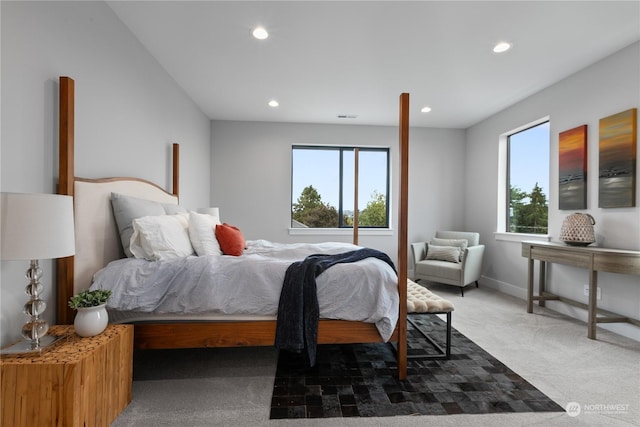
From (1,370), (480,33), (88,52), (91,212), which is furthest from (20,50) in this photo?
(480,33)

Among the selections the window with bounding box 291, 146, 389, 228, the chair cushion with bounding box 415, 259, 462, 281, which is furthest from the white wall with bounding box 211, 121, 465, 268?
the chair cushion with bounding box 415, 259, 462, 281

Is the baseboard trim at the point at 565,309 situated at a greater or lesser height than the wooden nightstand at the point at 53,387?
lesser

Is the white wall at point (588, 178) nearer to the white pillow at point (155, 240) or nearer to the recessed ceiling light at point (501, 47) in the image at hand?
the recessed ceiling light at point (501, 47)

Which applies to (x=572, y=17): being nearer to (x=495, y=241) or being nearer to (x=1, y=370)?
(x=495, y=241)

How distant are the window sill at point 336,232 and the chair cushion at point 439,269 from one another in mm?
870

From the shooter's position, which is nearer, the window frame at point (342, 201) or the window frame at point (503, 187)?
the window frame at point (503, 187)

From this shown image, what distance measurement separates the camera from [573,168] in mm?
3154

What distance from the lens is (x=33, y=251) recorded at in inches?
47.0

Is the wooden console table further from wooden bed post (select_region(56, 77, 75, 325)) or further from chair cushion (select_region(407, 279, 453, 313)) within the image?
wooden bed post (select_region(56, 77, 75, 325))

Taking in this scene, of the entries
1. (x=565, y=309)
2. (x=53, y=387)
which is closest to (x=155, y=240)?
(x=53, y=387)

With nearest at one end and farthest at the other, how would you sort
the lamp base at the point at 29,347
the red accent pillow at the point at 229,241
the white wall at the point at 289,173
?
the lamp base at the point at 29,347 → the red accent pillow at the point at 229,241 → the white wall at the point at 289,173

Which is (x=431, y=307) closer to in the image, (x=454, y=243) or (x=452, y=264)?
(x=452, y=264)

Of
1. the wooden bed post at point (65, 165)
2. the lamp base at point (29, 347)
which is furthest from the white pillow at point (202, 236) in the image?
the lamp base at point (29, 347)

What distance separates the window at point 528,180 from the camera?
371cm
